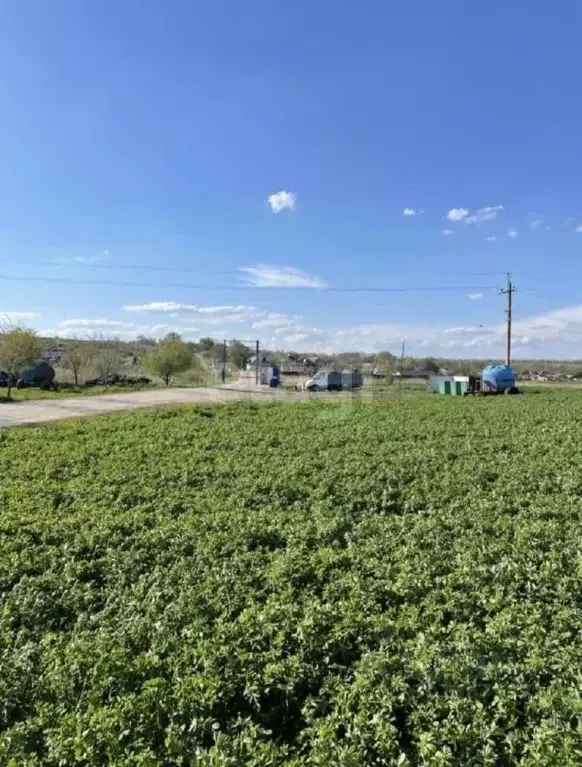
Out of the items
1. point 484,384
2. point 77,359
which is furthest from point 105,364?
point 484,384

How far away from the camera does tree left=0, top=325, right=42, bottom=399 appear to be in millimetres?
31938

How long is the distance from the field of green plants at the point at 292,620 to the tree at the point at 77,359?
122 ft

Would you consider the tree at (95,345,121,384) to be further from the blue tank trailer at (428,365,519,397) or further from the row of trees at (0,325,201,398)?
the blue tank trailer at (428,365,519,397)

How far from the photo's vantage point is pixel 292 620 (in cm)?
381

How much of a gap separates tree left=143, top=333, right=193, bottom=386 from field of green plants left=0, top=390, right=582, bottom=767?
120 feet

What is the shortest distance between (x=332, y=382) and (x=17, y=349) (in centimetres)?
2364

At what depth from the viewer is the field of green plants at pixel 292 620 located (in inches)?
106

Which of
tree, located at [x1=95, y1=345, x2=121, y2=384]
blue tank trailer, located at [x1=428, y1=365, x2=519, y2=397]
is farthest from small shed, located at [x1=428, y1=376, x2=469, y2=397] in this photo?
tree, located at [x1=95, y1=345, x2=121, y2=384]

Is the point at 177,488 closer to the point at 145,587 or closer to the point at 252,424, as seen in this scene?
the point at 145,587

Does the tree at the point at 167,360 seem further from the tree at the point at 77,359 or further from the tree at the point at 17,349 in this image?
the tree at the point at 17,349

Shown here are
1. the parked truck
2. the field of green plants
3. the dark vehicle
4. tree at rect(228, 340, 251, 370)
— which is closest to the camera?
the field of green plants

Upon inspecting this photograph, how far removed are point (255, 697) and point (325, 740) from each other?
2.02 ft

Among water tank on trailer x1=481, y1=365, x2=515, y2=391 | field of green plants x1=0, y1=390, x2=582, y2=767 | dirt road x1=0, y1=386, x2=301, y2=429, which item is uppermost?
water tank on trailer x1=481, y1=365, x2=515, y2=391

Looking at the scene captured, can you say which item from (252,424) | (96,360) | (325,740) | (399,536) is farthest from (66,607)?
(96,360)
